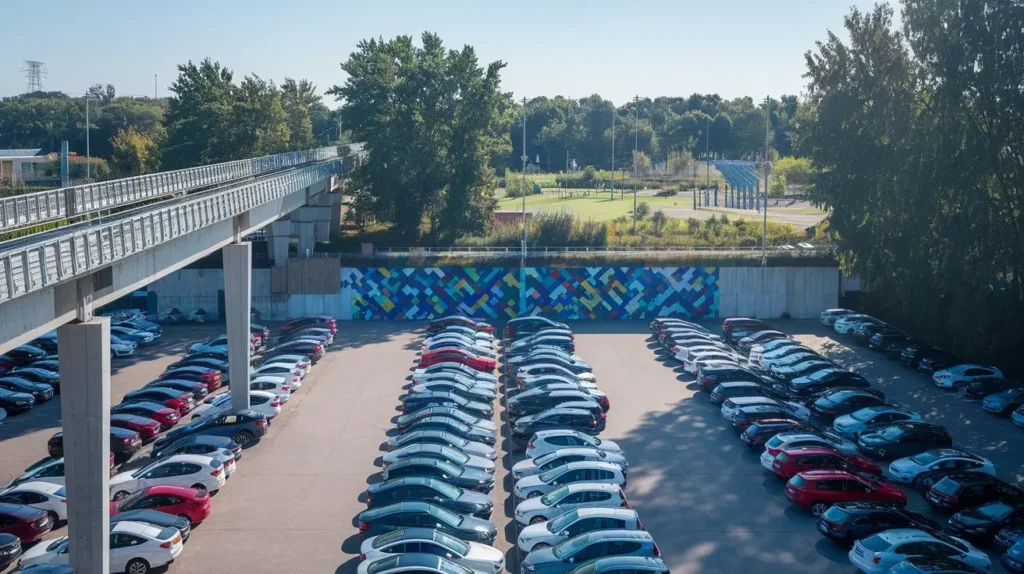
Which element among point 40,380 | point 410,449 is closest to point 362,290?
point 40,380

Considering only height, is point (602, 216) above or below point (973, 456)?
above

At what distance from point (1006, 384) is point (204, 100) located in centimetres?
3582

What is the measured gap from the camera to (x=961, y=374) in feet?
82.9

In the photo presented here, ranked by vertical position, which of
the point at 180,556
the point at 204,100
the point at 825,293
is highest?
the point at 204,100

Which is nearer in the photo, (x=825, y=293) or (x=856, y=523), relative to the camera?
(x=856, y=523)

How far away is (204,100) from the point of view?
144ft

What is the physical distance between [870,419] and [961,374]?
6.06m

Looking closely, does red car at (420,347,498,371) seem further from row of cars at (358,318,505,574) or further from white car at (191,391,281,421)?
white car at (191,391,281,421)

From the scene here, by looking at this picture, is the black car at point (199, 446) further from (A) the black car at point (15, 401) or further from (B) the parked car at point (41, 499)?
(A) the black car at point (15, 401)

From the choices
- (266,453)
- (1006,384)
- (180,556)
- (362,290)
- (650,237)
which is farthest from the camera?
(650,237)

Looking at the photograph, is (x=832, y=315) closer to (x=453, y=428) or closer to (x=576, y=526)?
(x=453, y=428)

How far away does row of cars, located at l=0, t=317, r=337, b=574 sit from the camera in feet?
47.1

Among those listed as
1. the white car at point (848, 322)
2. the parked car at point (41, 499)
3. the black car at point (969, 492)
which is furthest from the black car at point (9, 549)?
the white car at point (848, 322)

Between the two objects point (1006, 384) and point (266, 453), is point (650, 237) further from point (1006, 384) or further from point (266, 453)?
point (266, 453)
